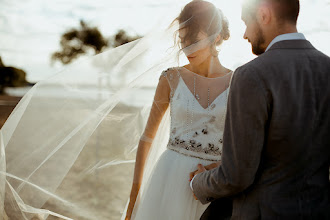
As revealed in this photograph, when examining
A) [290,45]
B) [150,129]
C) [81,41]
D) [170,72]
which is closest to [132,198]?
[150,129]

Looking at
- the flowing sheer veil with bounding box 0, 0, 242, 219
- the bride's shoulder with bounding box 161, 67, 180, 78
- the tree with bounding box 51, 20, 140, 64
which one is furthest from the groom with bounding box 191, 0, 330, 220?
the tree with bounding box 51, 20, 140, 64

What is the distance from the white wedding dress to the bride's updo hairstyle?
24cm

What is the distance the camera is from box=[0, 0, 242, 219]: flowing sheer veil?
229 cm

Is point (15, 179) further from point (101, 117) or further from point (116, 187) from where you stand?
point (116, 187)

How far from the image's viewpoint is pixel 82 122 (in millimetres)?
2316

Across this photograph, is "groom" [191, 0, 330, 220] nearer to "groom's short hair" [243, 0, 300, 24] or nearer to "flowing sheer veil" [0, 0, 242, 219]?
"groom's short hair" [243, 0, 300, 24]

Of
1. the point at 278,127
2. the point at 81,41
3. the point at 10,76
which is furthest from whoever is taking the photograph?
the point at 10,76

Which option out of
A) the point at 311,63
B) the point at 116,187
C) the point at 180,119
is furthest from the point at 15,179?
the point at 311,63

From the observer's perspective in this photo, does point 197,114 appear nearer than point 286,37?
No

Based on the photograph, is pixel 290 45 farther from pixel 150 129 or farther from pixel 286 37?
pixel 150 129

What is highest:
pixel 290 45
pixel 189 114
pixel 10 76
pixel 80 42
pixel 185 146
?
pixel 290 45

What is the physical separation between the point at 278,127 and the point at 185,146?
874 millimetres

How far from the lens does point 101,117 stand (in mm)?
2307

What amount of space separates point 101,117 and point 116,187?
3.23 ft
